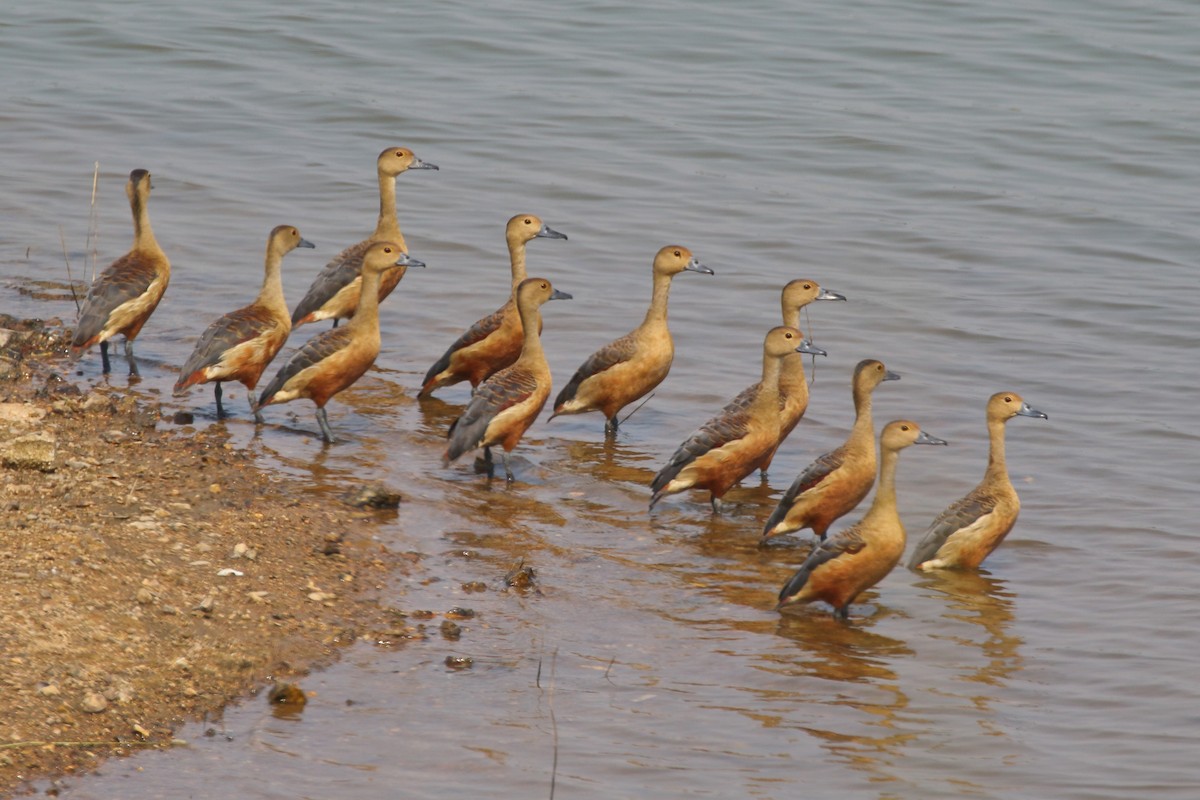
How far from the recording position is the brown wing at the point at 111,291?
1134 centimetres

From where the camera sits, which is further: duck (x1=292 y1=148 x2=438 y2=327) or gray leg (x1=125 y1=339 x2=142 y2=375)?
duck (x1=292 y1=148 x2=438 y2=327)

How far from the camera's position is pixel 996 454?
407 inches

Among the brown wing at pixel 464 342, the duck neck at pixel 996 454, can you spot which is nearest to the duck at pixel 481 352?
the brown wing at pixel 464 342

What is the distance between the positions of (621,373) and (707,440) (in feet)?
5.34

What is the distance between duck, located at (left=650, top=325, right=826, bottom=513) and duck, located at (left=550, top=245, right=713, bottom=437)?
1.22 m

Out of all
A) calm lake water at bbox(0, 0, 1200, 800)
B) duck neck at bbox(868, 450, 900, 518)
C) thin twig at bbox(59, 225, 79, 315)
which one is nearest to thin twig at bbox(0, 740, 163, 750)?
calm lake water at bbox(0, 0, 1200, 800)

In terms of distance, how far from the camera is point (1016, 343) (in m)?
14.0

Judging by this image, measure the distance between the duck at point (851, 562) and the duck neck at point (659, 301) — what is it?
3326 millimetres

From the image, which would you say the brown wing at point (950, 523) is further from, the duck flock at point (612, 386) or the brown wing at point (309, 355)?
the brown wing at point (309, 355)

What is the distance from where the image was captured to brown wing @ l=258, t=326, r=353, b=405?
35.6ft

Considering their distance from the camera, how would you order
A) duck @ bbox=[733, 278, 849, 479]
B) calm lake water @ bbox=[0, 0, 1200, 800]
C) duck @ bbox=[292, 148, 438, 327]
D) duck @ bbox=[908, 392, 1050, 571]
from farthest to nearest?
1. duck @ bbox=[292, 148, 438, 327]
2. duck @ bbox=[733, 278, 849, 479]
3. duck @ bbox=[908, 392, 1050, 571]
4. calm lake water @ bbox=[0, 0, 1200, 800]

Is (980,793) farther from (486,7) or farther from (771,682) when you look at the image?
(486,7)

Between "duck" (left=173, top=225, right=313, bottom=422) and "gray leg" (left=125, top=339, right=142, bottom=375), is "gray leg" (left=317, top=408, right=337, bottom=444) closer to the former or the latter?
"duck" (left=173, top=225, right=313, bottom=422)

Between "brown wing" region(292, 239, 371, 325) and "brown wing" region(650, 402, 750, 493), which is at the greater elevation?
"brown wing" region(292, 239, 371, 325)
